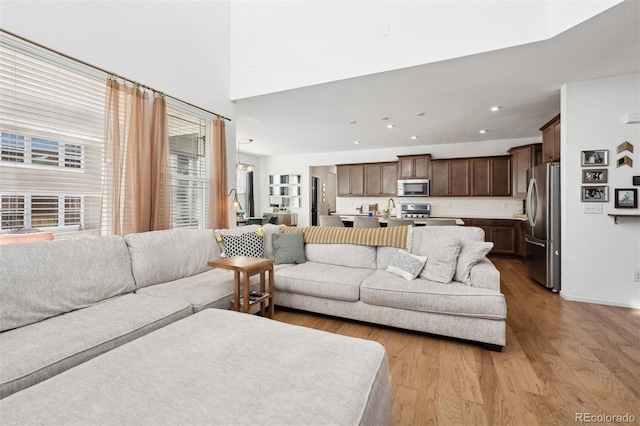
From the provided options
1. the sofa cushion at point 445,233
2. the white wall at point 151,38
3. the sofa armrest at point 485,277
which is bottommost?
the sofa armrest at point 485,277

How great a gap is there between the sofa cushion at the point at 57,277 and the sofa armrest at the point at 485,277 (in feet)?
9.29

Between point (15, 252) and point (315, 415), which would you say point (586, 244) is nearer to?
point (315, 415)

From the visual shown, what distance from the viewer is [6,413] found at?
889 millimetres

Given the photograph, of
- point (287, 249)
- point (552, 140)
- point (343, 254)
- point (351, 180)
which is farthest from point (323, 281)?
point (351, 180)

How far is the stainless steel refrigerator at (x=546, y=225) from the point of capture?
3652mm

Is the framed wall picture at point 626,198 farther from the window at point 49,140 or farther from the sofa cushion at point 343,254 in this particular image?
the window at point 49,140

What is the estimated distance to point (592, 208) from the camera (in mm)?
3334

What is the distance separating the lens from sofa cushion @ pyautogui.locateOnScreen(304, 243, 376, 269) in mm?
3225

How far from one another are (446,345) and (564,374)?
29.4 inches

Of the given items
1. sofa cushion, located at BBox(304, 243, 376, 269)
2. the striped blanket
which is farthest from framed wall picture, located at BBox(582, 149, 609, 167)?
sofa cushion, located at BBox(304, 243, 376, 269)

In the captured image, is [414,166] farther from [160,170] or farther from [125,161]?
[125,161]

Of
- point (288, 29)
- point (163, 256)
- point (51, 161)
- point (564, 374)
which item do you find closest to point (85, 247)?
point (163, 256)

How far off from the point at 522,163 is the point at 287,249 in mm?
5131

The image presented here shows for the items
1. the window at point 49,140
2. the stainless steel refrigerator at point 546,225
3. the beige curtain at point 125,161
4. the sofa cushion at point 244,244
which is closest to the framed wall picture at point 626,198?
the stainless steel refrigerator at point 546,225
